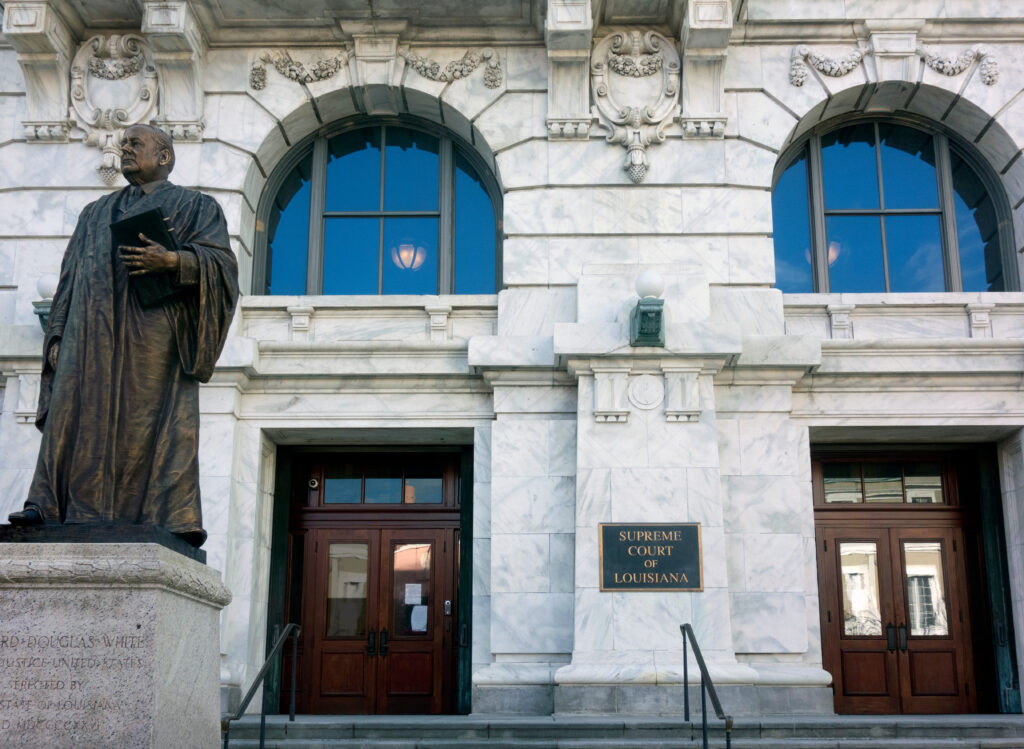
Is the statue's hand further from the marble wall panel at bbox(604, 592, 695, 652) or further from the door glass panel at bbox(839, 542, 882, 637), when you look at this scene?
the door glass panel at bbox(839, 542, 882, 637)

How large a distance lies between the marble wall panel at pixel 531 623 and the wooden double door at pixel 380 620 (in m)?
1.90

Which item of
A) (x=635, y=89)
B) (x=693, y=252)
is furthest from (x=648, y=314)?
(x=635, y=89)

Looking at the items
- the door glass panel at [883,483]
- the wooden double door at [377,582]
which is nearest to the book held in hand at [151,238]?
the wooden double door at [377,582]

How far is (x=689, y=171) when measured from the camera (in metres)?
14.2

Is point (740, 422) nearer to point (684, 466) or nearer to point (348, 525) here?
point (684, 466)

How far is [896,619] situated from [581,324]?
563 cm

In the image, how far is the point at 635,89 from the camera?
47.5 ft

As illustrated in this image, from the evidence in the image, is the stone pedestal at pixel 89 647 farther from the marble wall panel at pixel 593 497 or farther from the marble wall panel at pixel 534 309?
the marble wall panel at pixel 534 309

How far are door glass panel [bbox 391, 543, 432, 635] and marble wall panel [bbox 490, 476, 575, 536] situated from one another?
1.96 m

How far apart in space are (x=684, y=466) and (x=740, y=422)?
1069 millimetres

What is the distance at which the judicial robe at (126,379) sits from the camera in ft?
21.4

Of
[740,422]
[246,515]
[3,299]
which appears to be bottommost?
[246,515]

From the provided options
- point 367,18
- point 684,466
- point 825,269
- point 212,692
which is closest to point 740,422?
point 684,466

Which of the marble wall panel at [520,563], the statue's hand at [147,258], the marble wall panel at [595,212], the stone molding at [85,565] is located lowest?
the stone molding at [85,565]
